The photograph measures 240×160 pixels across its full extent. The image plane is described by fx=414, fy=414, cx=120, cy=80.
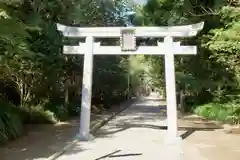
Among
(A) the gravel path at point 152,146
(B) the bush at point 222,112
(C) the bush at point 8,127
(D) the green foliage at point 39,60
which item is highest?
(D) the green foliage at point 39,60

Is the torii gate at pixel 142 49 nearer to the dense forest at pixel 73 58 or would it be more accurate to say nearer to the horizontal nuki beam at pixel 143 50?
the horizontal nuki beam at pixel 143 50

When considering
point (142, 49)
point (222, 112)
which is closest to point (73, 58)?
point (222, 112)

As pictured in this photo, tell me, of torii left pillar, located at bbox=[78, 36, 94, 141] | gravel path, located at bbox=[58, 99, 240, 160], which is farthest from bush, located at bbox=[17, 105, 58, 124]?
torii left pillar, located at bbox=[78, 36, 94, 141]

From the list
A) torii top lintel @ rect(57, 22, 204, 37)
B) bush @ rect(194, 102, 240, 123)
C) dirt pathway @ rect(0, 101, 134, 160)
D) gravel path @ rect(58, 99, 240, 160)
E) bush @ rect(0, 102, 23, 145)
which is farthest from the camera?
bush @ rect(194, 102, 240, 123)

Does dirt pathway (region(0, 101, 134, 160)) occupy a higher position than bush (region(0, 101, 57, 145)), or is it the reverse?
bush (region(0, 101, 57, 145))

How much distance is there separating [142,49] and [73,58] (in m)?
9.58

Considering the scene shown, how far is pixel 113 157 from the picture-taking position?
10078 mm

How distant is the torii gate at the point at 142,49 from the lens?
1376 centimetres

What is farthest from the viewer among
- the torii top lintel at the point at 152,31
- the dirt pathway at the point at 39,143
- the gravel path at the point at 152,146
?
the torii top lintel at the point at 152,31

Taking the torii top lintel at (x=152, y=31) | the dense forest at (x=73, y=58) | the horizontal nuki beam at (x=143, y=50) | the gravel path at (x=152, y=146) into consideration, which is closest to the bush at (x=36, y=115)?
the dense forest at (x=73, y=58)

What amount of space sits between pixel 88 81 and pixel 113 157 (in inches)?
181

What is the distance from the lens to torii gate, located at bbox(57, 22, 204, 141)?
1376 centimetres

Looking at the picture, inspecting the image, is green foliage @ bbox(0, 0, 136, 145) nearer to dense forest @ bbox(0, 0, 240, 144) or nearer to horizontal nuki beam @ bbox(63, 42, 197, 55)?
dense forest @ bbox(0, 0, 240, 144)

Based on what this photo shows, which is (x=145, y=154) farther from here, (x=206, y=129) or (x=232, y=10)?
(x=206, y=129)
